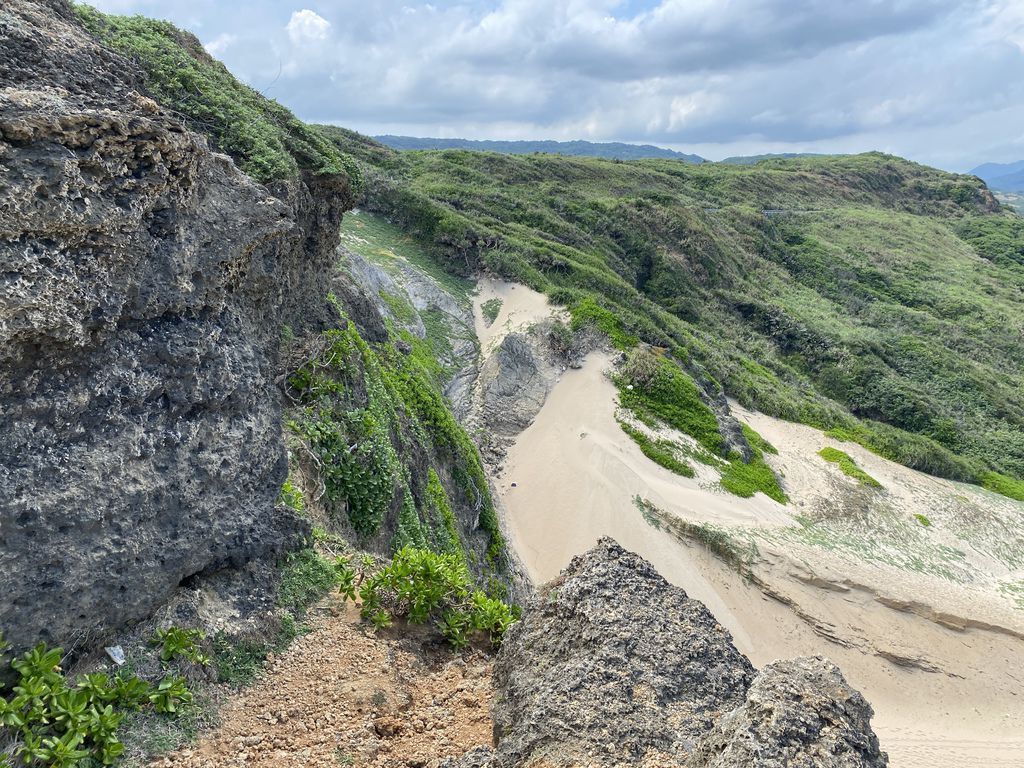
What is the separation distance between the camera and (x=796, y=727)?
368cm

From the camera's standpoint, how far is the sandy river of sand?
15227 mm

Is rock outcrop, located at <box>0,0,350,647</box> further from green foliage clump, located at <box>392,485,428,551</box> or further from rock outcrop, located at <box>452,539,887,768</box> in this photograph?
green foliage clump, located at <box>392,485,428,551</box>

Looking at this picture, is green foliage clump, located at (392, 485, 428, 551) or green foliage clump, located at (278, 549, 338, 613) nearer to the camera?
green foliage clump, located at (278, 549, 338, 613)

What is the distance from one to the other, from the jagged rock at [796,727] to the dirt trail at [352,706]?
2.16 m

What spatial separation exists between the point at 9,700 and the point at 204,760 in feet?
4.38

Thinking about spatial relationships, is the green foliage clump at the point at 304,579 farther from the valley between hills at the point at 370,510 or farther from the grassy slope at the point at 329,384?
the grassy slope at the point at 329,384

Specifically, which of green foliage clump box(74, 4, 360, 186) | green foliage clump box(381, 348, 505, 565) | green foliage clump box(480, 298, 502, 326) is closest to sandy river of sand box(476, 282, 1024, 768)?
green foliage clump box(381, 348, 505, 565)

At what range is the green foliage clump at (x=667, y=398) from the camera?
2256 cm

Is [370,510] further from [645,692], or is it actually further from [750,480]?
[750,480]

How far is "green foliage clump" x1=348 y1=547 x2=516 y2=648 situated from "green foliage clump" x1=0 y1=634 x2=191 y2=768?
2.21 m

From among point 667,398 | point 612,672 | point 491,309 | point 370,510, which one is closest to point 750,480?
point 667,398

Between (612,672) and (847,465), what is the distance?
21.8 m

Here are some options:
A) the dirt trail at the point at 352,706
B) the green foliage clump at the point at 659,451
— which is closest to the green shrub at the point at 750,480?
the green foliage clump at the point at 659,451

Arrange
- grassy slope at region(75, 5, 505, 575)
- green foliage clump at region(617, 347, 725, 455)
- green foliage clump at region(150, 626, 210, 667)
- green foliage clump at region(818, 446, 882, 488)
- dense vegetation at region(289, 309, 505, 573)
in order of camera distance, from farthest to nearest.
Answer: green foliage clump at region(617, 347, 725, 455), green foliage clump at region(818, 446, 882, 488), dense vegetation at region(289, 309, 505, 573), grassy slope at region(75, 5, 505, 575), green foliage clump at region(150, 626, 210, 667)
